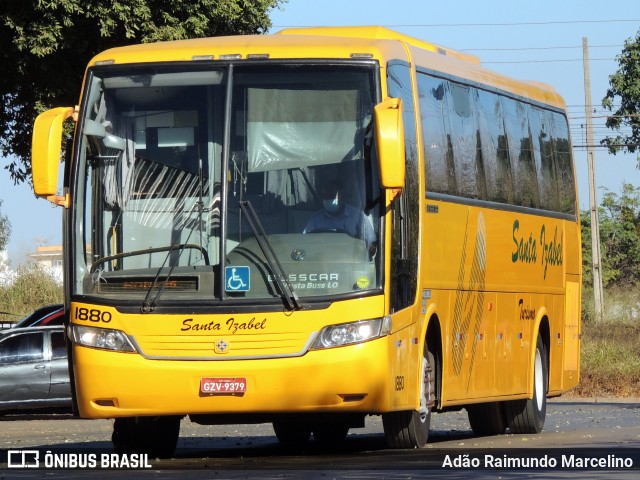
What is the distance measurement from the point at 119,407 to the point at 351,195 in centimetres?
262

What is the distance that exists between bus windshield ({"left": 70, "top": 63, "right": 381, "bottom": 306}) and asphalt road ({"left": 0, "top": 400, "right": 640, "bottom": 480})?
1.53m

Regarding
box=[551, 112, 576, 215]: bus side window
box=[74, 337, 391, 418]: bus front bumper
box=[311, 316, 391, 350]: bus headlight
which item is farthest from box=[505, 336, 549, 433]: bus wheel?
box=[311, 316, 391, 350]: bus headlight

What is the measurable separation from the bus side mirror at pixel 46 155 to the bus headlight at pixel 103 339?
1148 mm

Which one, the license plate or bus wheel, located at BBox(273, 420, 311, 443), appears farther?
bus wheel, located at BBox(273, 420, 311, 443)

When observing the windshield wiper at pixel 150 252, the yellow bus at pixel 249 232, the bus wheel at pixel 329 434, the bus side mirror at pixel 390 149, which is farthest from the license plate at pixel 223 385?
the bus wheel at pixel 329 434

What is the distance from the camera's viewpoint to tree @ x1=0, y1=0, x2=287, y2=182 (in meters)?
25.6

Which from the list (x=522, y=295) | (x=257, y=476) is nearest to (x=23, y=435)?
(x=522, y=295)

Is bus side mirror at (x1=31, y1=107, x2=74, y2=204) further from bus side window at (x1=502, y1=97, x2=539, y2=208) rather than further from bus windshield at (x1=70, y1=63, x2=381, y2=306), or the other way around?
bus side window at (x1=502, y1=97, x2=539, y2=208)

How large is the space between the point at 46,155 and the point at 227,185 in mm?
1520

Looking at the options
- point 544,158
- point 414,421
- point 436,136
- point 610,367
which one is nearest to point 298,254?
point 414,421

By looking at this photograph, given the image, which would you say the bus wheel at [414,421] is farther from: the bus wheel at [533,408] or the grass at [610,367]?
the grass at [610,367]

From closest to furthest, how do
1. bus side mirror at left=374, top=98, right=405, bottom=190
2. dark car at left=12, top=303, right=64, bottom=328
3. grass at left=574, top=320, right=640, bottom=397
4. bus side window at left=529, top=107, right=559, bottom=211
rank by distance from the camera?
bus side mirror at left=374, top=98, right=405, bottom=190
bus side window at left=529, top=107, right=559, bottom=211
dark car at left=12, top=303, right=64, bottom=328
grass at left=574, top=320, right=640, bottom=397

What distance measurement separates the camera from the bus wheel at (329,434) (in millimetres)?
18406

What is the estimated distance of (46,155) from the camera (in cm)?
1392
